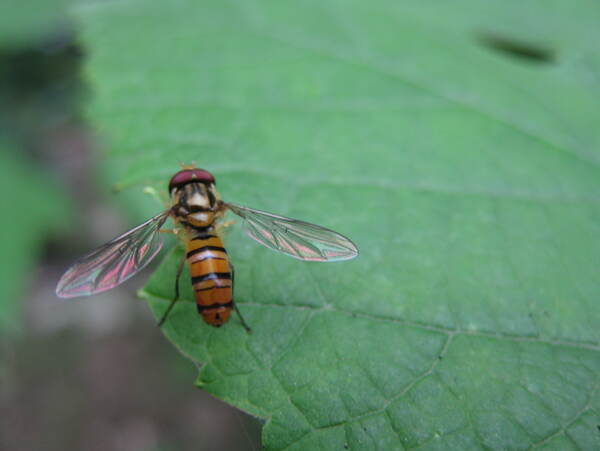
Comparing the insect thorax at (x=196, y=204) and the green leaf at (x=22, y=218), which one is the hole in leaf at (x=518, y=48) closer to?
the insect thorax at (x=196, y=204)

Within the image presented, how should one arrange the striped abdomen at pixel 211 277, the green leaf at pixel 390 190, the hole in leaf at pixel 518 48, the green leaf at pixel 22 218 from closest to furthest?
the green leaf at pixel 390 190, the striped abdomen at pixel 211 277, the hole in leaf at pixel 518 48, the green leaf at pixel 22 218

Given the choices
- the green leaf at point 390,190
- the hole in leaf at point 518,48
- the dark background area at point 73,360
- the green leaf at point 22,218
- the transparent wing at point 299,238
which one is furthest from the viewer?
the dark background area at point 73,360

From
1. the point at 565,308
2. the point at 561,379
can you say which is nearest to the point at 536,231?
the point at 565,308

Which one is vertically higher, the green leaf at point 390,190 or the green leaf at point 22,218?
the green leaf at point 390,190

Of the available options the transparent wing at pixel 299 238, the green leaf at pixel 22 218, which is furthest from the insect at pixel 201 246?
the green leaf at pixel 22 218

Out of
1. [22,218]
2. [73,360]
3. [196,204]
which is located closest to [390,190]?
[196,204]

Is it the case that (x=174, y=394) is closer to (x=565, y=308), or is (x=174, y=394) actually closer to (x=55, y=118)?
(x=55, y=118)

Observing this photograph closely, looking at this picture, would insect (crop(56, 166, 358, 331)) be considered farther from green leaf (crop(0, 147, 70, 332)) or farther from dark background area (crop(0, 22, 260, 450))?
dark background area (crop(0, 22, 260, 450))
